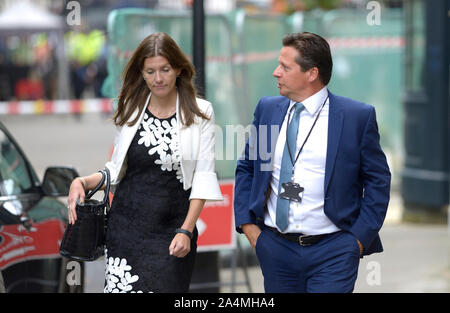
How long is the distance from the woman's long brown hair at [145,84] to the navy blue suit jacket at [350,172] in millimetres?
372

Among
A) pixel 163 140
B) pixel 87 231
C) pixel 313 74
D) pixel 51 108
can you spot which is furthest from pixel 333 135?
pixel 51 108

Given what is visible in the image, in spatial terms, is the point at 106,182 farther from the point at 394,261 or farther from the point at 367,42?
the point at 367,42

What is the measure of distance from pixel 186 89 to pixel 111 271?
0.88m

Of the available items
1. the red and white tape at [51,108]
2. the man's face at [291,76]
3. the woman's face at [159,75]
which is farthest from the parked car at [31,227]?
the red and white tape at [51,108]

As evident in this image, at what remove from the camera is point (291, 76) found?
386 centimetres

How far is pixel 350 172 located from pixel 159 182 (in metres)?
0.84

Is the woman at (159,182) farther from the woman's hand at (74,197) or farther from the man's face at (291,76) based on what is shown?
the man's face at (291,76)

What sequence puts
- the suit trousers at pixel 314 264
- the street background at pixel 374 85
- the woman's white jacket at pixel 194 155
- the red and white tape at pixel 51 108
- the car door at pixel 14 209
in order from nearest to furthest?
the suit trousers at pixel 314 264
the woman's white jacket at pixel 194 155
the car door at pixel 14 209
the street background at pixel 374 85
the red and white tape at pixel 51 108

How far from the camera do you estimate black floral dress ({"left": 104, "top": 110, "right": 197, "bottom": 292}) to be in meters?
3.88

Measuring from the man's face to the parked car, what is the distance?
1658 millimetres

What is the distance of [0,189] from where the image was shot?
197 inches

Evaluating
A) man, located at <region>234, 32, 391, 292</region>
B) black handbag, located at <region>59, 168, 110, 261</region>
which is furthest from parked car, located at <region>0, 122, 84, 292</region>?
man, located at <region>234, 32, 391, 292</region>

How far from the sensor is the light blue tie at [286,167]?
12.5ft

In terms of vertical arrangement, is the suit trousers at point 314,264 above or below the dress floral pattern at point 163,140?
below
